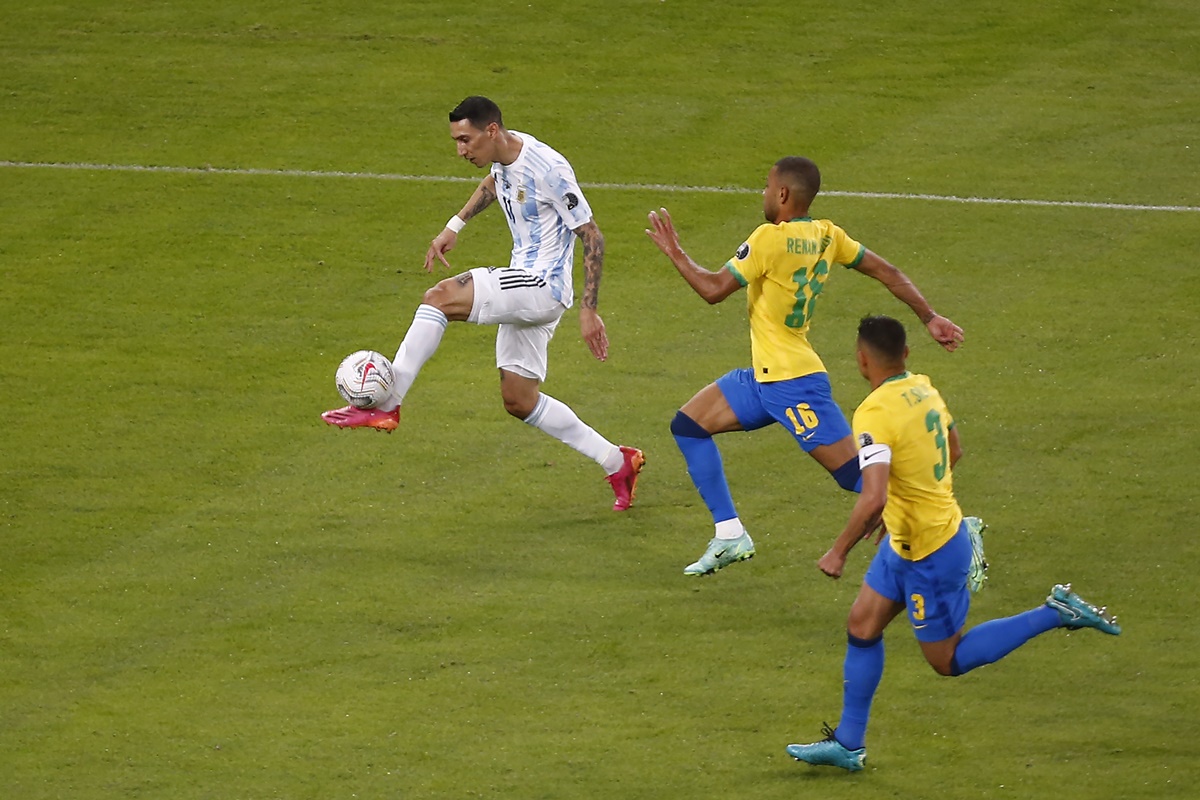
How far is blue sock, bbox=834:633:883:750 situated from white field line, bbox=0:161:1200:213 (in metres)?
8.33

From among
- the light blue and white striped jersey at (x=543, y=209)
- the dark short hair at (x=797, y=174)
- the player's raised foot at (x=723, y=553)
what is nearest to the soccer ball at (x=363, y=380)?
the light blue and white striped jersey at (x=543, y=209)

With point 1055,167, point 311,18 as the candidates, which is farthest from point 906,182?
point 311,18


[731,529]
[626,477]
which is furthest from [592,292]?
[731,529]

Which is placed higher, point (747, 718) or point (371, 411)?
point (371, 411)

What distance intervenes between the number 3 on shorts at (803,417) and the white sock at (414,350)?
2.05m

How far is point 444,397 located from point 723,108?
6.55m

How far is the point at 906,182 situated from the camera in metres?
14.9

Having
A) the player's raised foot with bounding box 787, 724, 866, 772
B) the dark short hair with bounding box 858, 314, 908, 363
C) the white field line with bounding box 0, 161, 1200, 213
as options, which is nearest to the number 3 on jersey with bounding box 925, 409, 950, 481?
the dark short hair with bounding box 858, 314, 908, 363

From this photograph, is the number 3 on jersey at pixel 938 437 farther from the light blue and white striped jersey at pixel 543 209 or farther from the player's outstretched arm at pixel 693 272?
the light blue and white striped jersey at pixel 543 209

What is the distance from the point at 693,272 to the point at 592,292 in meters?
1.06

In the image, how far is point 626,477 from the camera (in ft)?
31.7

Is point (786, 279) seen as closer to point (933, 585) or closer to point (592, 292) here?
point (592, 292)

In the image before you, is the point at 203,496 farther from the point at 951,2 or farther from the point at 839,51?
the point at 951,2

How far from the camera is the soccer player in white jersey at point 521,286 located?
29.1 ft
